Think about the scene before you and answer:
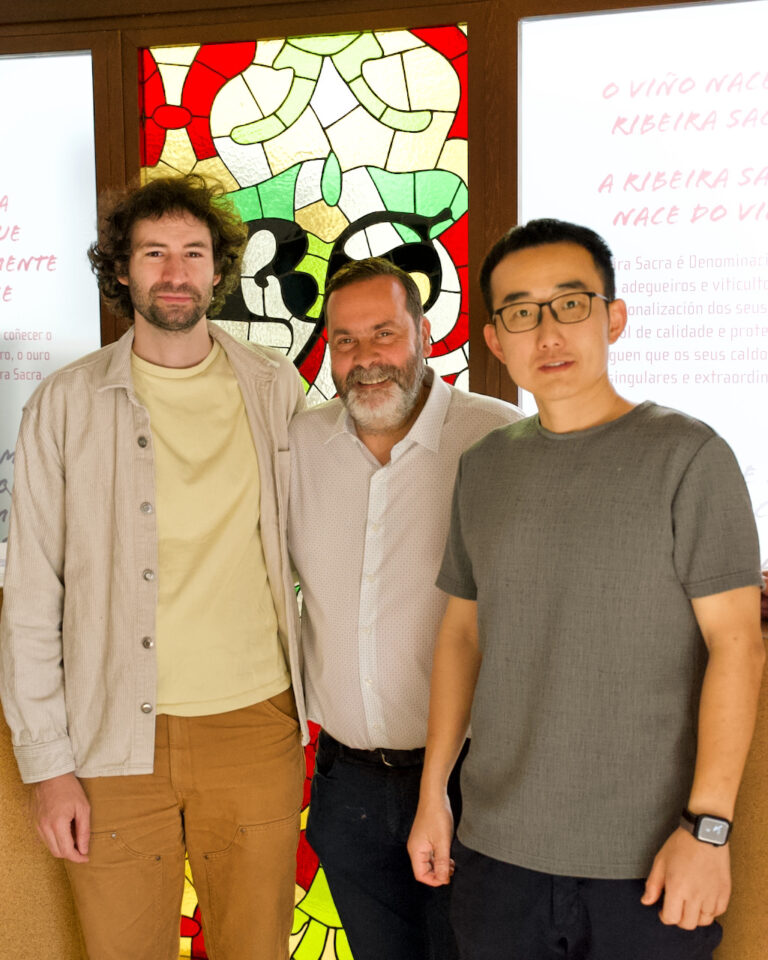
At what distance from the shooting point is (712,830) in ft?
4.10

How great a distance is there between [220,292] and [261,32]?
937 mm

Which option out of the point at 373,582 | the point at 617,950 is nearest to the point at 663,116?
the point at 373,582

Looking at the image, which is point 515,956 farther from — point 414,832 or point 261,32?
point 261,32

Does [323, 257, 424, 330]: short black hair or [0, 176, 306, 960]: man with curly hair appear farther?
[323, 257, 424, 330]: short black hair

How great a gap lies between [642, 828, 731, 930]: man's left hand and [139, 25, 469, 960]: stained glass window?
5.35 ft

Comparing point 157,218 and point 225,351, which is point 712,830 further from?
point 157,218

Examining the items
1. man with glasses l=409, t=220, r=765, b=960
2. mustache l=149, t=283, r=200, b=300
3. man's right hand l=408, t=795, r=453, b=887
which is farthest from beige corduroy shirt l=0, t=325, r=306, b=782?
man with glasses l=409, t=220, r=765, b=960

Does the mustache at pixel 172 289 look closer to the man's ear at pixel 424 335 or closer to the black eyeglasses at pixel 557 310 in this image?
the man's ear at pixel 424 335

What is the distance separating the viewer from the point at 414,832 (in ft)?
5.24

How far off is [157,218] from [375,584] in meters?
0.94

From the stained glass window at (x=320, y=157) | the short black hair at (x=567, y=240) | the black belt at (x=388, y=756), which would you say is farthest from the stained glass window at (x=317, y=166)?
the short black hair at (x=567, y=240)

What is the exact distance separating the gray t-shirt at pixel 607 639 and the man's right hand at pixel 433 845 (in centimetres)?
13

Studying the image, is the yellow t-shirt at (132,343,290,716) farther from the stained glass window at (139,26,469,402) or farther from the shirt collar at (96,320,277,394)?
the stained glass window at (139,26,469,402)

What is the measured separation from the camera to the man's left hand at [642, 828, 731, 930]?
1.25 meters
